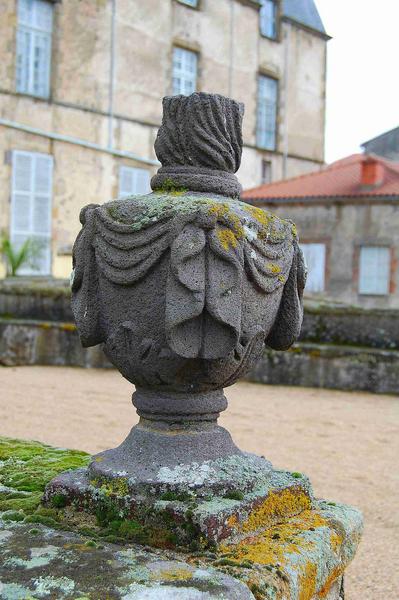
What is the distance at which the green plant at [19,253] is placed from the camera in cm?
1655

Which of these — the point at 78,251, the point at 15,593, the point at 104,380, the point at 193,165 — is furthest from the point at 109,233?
the point at 104,380

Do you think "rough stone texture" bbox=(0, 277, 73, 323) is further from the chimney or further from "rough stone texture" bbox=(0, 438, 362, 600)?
the chimney

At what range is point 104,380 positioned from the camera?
970cm

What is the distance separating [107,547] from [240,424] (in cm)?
524

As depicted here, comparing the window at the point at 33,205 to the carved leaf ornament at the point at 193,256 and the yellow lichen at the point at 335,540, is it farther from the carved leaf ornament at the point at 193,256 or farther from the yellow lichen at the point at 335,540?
the yellow lichen at the point at 335,540

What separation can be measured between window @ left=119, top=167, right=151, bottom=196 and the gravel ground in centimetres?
1011

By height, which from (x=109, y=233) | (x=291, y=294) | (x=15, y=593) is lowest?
(x=15, y=593)

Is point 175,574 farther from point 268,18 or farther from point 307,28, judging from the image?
point 307,28

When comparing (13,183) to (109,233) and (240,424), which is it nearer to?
(240,424)

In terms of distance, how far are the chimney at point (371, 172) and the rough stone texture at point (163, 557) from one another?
18628 mm

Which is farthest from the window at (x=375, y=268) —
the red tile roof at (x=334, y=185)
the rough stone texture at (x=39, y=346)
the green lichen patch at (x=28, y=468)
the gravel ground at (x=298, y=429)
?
the green lichen patch at (x=28, y=468)

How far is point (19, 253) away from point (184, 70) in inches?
325

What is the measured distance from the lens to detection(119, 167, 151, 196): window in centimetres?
1969

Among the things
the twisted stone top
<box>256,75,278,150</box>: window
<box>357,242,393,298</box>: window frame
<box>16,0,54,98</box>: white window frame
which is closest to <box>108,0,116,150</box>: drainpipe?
<box>16,0,54,98</box>: white window frame
